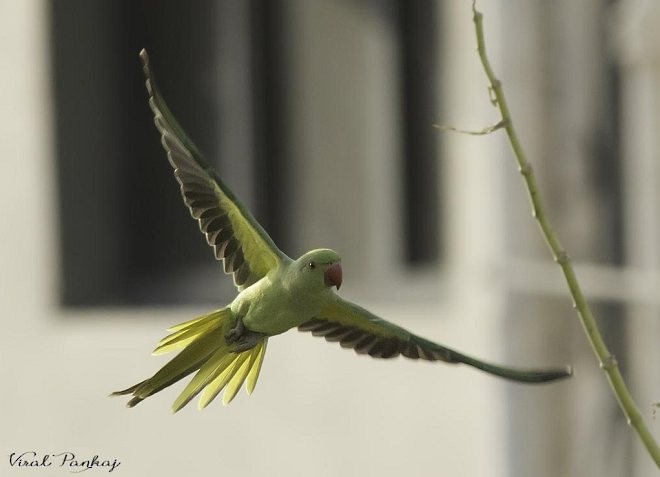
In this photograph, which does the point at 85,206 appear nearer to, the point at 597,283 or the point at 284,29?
the point at 284,29

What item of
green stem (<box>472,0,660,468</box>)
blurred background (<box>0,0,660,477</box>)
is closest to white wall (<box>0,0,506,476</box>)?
blurred background (<box>0,0,660,477</box>)

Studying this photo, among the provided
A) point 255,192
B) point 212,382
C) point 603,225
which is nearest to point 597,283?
point 603,225

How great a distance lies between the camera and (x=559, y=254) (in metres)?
0.27

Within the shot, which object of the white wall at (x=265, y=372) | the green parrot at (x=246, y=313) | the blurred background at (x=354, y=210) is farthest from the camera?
the white wall at (x=265, y=372)

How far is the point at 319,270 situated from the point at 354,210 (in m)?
2.07

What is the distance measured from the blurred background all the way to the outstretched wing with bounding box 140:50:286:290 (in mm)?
968

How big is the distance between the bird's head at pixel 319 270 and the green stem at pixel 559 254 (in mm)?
51

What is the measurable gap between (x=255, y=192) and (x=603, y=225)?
2.50 feet

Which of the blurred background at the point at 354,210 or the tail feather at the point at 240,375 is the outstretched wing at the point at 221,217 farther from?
the blurred background at the point at 354,210

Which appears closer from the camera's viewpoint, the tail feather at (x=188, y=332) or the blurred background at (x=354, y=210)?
the tail feather at (x=188, y=332)

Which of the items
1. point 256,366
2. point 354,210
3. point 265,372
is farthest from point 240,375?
point 354,210

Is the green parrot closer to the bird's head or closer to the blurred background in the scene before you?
the bird's head

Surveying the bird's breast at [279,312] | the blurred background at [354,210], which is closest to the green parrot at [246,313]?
the bird's breast at [279,312]

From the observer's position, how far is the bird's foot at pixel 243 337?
24 cm
